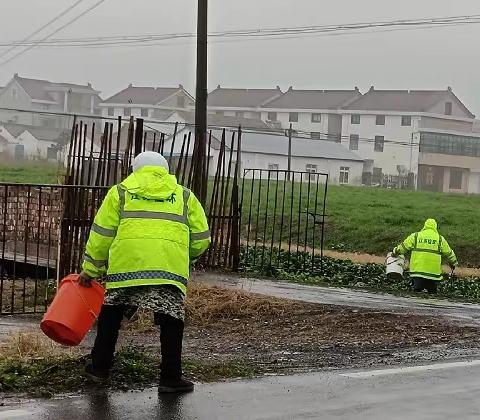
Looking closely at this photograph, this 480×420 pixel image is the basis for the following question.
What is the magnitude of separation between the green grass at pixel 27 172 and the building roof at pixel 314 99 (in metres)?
55.7

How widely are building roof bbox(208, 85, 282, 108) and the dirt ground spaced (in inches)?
3795

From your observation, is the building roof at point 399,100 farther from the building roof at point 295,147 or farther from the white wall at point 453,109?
the building roof at point 295,147

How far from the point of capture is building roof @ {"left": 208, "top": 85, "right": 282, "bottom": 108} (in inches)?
4355

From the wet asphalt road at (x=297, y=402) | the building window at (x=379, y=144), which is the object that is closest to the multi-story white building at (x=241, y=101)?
the building window at (x=379, y=144)

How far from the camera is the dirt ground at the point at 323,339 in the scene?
9.56m

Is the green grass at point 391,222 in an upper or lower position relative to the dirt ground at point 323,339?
upper

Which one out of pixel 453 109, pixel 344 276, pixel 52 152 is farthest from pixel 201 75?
pixel 453 109

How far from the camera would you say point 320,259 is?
22.7m

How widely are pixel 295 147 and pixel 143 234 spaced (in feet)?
231

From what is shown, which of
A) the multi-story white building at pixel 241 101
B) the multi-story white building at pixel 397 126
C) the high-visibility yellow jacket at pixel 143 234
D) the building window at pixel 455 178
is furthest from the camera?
the multi-story white building at pixel 241 101

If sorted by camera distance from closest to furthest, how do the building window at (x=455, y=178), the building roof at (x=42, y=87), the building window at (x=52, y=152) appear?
1. the building window at (x=52, y=152)
2. the building window at (x=455, y=178)
3. the building roof at (x=42, y=87)

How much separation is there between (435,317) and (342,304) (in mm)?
1824

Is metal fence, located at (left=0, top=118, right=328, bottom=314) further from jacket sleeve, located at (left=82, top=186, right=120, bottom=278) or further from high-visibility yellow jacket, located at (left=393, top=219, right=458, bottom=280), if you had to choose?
jacket sleeve, located at (left=82, top=186, right=120, bottom=278)

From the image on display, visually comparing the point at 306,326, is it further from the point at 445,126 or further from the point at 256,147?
the point at 445,126
